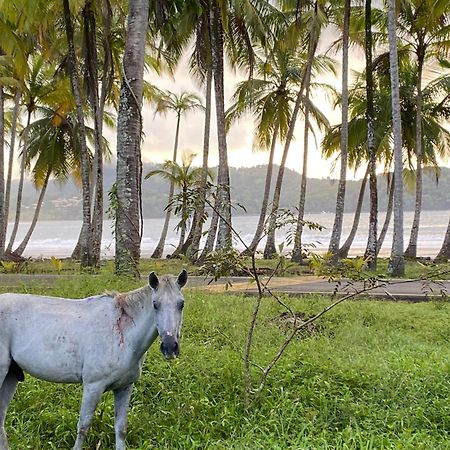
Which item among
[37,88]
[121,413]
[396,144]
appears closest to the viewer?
[121,413]

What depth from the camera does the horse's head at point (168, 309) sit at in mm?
3895

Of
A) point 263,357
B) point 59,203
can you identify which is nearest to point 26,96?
point 263,357

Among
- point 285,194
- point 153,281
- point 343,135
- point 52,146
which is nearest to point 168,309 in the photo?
point 153,281

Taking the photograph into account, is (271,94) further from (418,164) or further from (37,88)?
(37,88)

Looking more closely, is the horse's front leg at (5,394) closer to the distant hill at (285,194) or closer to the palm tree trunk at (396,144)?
the palm tree trunk at (396,144)

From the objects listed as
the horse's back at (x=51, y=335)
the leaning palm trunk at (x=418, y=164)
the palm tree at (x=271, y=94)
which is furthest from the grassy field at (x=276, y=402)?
the palm tree at (x=271, y=94)

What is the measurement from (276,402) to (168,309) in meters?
1.99

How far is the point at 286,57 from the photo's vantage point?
25.0 meters

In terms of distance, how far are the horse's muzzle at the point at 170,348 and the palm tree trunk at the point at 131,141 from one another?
24.5 feet

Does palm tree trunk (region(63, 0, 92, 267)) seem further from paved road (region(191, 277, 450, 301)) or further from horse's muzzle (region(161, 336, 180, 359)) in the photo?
horse's muzzle (region(161, 336, 180, 359))

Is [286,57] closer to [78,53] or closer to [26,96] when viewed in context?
[78,53]

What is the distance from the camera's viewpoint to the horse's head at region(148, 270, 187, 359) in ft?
12.8

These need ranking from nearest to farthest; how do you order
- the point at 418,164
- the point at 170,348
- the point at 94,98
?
the point at 170,348, the point at 94,98, the point at 418,164

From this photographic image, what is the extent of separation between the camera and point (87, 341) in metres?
4.32
